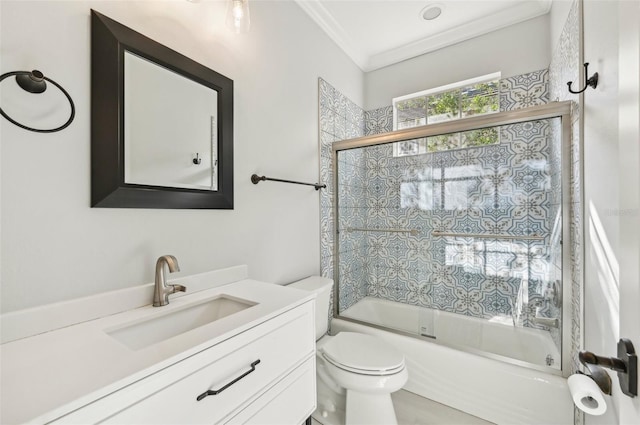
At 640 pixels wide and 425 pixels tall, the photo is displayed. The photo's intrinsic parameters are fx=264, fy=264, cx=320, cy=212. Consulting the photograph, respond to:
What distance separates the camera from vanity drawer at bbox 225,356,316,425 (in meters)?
0.84

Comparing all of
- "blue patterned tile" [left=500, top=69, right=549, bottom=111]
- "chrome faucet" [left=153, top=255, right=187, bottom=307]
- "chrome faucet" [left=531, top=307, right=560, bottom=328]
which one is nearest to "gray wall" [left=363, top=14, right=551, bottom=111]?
"blue patterned tile" [left=500, top=69, right=549, bottom=111]

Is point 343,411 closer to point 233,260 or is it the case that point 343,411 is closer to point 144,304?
point 233,260

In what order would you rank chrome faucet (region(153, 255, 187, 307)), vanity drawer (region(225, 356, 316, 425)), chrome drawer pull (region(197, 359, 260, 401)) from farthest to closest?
chrome faucet (region(153, 255, 187, 307))
vanity drawer (region(225, 356, 316, 425))
chrome drawer pull (region(197, 359, 260, 401))

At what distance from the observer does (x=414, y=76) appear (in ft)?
8.50

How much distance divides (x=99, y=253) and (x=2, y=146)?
0.39m

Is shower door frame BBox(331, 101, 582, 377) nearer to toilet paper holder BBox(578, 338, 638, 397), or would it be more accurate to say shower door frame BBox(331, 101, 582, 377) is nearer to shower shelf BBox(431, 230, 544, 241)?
shower shelf BBox(431, 230, 544, 241)

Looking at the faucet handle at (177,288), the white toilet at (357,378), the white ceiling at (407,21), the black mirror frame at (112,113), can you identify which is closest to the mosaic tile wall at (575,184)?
the white ceiling at (407,21)

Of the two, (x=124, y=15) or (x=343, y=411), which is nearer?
(x=124, y=15)

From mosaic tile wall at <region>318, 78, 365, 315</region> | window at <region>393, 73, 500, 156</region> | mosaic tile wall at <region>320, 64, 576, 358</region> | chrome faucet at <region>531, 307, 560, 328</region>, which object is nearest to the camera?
chrome faucet at <region>531, 307, 560, 328</region>

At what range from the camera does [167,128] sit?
1.12m

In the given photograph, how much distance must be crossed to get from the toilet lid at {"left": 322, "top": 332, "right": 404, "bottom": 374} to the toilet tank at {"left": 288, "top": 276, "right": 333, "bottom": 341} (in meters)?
0.18

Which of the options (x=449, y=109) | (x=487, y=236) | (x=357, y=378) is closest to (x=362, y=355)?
(x=357, y=378)

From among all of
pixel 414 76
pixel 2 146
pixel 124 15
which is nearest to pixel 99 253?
pixel 2 146

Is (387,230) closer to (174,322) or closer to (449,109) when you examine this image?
(449,109)
